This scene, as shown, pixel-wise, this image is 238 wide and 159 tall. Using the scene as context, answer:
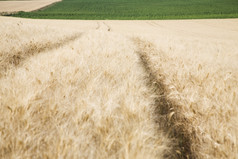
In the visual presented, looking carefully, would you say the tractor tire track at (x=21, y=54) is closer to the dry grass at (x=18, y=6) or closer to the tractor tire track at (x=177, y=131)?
the tractor tire track at (x=177, y=131)

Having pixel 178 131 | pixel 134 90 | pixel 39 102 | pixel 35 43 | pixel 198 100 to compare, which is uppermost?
pixel 35 43

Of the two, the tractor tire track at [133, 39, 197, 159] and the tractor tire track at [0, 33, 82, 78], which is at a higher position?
the tractor tire track at [0, 33, 82, 78]

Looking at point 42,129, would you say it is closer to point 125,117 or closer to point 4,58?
point 125,117

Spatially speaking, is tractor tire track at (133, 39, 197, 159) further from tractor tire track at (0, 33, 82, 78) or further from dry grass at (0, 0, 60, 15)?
dry grass at (0, 0, 60, 15)

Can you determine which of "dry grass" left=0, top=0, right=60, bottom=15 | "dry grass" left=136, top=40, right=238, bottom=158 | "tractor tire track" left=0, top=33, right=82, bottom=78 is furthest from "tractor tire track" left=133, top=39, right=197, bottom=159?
"dry grass" left=0, top=0, right=60, bottom=15

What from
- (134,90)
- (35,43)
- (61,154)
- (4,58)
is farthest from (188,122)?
(35,43)

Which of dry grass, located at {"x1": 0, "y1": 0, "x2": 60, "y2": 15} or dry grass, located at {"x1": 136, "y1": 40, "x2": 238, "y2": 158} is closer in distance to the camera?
dry grass, located at {"x1": 136, "y1": 40, "x2": 238, "y2": 158}

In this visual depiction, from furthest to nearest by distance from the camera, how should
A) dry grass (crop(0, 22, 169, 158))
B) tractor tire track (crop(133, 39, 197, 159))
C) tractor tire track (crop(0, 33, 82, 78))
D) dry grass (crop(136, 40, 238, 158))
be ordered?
1. tractor tire track (crop(0, 33, 82, 78))
2. tractor tire track (crop(133, 39, 197, 159))
3. dry grass (crop(136, 40, 238, 158))
4. dry grass (crop(0, 22, 169, 158))

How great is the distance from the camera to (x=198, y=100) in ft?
4.44

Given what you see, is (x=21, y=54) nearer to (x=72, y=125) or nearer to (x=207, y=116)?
(x=72, y=125)

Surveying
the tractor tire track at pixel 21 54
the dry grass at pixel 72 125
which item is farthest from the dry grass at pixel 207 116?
the tractor tire track at pixel 21 54

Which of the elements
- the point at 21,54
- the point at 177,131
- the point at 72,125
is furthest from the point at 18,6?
the point at 177,131

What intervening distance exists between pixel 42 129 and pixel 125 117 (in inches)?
21.8

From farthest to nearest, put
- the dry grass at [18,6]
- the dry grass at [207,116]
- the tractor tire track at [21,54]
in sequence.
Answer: the dry grass at [18,6] → the tractor tire track at [21,54] → the dry grass at [207,116]
